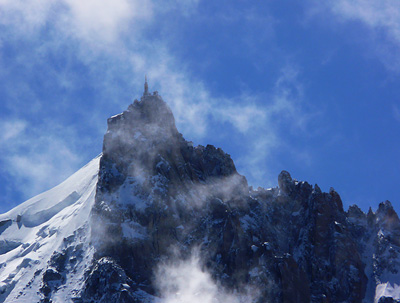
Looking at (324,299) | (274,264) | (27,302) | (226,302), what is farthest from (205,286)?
(27,302)

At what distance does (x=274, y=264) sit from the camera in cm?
19862

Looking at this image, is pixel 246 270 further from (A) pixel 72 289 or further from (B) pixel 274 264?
(A) pixel 72 289

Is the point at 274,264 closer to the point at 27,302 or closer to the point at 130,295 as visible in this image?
the point at 130,295

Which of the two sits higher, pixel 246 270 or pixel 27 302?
pixel 246 270

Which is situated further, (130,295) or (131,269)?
(131,269)

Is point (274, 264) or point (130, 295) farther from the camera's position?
point (274, 264)

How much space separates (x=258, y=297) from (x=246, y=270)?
974 cm

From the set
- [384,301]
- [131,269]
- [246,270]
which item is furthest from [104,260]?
[384,301]

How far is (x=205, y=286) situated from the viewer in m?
197

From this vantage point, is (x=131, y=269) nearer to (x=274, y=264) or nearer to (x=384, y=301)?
(x=274, y=264)

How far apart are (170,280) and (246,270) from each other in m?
22.5

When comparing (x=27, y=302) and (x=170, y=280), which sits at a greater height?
(x=170, y=280)

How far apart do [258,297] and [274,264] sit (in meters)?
11.5

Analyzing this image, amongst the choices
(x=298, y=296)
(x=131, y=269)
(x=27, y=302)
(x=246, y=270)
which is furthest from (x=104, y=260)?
(x=298, y=296)
